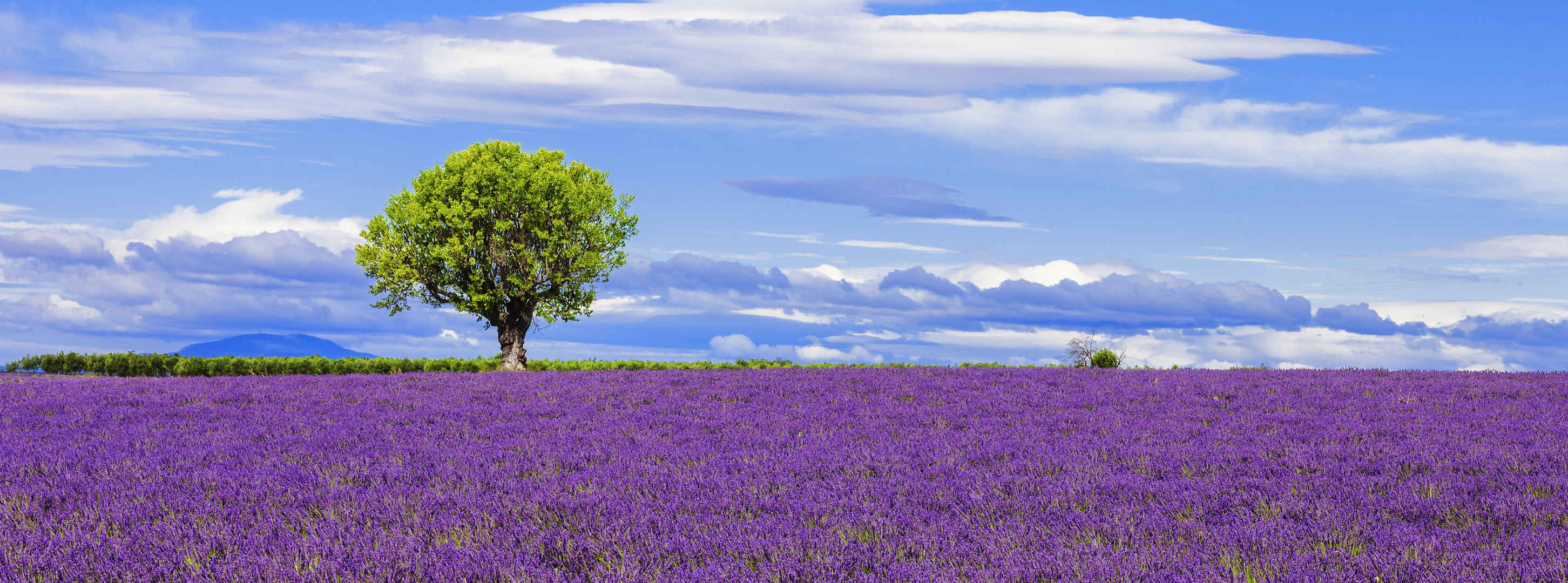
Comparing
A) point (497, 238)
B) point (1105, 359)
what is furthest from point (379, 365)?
point (1105, 359)

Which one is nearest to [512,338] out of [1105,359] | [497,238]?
[497,238]

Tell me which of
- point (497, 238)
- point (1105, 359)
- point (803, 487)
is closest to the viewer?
point (803, 487)

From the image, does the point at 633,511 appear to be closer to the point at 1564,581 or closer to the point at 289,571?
the point at 289,571

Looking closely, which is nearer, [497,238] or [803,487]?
[803,487]

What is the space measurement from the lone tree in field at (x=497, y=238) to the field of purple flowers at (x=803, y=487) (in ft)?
41.4

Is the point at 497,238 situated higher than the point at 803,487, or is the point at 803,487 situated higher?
the point at 497,238

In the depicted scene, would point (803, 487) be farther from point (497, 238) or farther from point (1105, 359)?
point (497, 238)

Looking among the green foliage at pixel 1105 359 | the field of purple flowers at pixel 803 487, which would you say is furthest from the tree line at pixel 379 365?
the field of purple flowers at pixel 803 487

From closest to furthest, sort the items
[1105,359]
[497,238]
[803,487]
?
[803,487]
[1105,359]
[497,238]

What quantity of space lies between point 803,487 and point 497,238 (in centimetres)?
2026

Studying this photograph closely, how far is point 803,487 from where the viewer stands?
6.62 m

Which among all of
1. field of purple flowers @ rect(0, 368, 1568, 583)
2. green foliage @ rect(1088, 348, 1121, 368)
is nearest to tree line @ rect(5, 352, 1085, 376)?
green foliage @ rect(1088, 348, 1121, 368)

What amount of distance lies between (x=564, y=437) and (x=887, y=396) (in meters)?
4.83

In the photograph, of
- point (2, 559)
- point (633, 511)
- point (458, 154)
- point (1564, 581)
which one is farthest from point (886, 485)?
point (458, 154)
